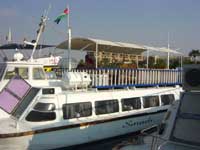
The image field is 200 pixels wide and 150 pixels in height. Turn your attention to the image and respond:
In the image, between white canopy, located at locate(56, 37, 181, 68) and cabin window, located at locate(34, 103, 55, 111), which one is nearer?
cabin window, located at locate(34, 103, 55, 111)

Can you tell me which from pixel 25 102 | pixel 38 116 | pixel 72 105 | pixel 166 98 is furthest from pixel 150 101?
pixel 25 102

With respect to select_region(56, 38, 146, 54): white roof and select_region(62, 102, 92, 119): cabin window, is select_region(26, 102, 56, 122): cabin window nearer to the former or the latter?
select_region(62, 102, 92, 119): cabin window

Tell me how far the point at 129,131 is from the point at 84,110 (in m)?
2.04

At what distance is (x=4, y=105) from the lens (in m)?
9.30

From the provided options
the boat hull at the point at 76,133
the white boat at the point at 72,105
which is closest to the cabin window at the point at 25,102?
the white boat at the point at 72,105

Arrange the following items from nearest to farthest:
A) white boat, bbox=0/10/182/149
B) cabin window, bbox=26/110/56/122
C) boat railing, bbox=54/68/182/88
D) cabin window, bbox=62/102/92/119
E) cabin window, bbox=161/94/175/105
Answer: white boat, bbox=0/10/182/149
cabin window, bbox=26/110/56/122
cabin window, bbox=62/102/92/119
boat railing, bbox=54/68/182/88
cabin window, bbox=161/94/175/105

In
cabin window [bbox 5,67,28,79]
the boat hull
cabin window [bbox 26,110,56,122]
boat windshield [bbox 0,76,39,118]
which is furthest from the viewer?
cabin window [bbox 5,67,28,79]

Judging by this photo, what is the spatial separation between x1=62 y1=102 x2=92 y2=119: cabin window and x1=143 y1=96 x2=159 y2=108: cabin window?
2.51 m

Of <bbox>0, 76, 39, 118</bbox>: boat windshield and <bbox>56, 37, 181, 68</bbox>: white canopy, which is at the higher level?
<bbox>56, 37, 181, 68</bbox>: white canopy

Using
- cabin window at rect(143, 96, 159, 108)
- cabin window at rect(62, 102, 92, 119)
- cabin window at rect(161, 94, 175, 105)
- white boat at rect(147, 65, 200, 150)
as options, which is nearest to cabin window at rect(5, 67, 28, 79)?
cabin window at rect(62, 102, 92, 119)

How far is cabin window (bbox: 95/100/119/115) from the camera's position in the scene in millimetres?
10276

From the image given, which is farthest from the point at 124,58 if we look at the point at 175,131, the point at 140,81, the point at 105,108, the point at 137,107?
the point at 175,131

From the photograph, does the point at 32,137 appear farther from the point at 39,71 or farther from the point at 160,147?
the point at 160,147

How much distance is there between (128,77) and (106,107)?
208 centimetres
